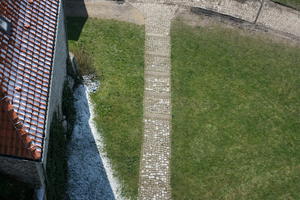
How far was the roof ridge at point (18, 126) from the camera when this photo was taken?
15.2 metres

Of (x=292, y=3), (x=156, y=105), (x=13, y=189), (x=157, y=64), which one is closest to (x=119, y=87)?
(x=156, y=105)

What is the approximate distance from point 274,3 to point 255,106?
1058 cm

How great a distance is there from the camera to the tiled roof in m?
15.3

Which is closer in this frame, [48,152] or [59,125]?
[48,152]

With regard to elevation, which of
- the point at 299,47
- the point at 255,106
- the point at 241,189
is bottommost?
the point at 241,189

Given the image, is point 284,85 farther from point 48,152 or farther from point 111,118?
point 48,152

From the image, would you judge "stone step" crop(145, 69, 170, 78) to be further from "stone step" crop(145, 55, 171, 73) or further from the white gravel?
the white gravel

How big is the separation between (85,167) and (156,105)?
20.9 feet

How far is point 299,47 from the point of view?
31562 millimetres

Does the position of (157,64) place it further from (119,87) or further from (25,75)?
(25,75)

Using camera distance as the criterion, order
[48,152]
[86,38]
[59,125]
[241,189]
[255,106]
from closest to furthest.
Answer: [48,152] < [59,125] < [241,189] < [255,106] < [86,38]

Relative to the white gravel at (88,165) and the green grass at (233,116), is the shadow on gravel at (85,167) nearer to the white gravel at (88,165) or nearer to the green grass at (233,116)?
the white gravel at (88,165)

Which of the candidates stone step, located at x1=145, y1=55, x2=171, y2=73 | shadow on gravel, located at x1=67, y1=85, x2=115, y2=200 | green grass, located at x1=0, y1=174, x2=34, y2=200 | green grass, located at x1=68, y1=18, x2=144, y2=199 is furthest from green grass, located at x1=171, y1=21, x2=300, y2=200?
green grass, located at x1=0, y1=174, x2=34, y2=200

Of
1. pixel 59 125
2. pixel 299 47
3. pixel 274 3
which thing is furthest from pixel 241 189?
pixel 274 3
